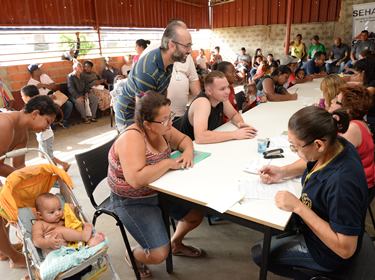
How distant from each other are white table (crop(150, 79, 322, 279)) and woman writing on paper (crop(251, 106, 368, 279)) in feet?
0.35

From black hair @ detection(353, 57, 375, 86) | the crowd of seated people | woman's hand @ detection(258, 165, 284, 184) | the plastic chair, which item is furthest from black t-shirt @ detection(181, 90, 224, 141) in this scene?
black hair @ detection(353, 57, 375, 86)

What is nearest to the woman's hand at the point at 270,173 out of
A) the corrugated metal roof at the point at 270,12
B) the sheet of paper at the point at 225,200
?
the sheet of paper at the point at 225,200

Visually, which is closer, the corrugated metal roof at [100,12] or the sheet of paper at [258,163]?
the sheet of paper at [258,163]

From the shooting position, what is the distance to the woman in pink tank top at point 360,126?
6.06ft

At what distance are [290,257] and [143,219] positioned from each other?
3.07 feet

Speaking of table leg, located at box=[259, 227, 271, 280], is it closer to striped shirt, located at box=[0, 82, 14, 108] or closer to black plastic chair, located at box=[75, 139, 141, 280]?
black plastic chair, located at box=[75, 139, 141, 280]

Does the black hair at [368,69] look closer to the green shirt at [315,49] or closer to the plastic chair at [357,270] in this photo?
the plastic chair at [357,270]

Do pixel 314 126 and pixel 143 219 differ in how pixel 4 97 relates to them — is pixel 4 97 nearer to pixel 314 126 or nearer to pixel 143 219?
pixel 143 219

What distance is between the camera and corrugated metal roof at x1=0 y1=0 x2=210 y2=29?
5.95 metres

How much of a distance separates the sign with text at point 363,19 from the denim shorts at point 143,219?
10.2 m

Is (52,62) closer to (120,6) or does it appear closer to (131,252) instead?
(120,6)

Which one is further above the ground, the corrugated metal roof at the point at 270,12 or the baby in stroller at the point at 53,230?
the corrugated metal roof at the point at 270,12

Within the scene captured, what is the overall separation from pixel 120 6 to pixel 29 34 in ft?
10.1

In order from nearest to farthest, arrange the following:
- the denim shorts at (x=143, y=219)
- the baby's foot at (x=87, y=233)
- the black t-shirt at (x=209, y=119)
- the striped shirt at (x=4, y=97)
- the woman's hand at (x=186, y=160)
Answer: the baby's foot at (x=87, y=233) → the denim shorts at (x=143, y=219) → the woman's hand at (x=186, y=160) → the black t-shirt at (x=209, y=119) → the striped shirt at (x=4, y=97)
